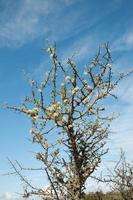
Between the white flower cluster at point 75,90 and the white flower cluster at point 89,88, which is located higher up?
the white flower cluster at point 89,88

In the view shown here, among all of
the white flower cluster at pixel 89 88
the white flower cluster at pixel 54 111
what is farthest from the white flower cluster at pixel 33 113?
the white flower cluster at pixel 89 88

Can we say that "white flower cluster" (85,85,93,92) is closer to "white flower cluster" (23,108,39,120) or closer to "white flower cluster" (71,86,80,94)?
"white flower cluster" (71,86,80,94)

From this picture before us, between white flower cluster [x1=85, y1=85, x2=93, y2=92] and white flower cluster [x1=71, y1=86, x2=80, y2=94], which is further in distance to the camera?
white flower cluster [x1=85, y1=85, x2=93, y2=92]

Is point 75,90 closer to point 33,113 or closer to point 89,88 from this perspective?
point 89,88

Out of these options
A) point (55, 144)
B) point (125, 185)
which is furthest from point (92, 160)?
point (125, 185)

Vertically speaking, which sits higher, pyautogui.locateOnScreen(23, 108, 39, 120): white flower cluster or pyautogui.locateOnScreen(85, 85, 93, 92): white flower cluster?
pyautogui.locateOnScreen(85, 85, 93, 92): white flower cluster

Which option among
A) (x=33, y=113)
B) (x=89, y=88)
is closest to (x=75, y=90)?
(x=89, y=88)

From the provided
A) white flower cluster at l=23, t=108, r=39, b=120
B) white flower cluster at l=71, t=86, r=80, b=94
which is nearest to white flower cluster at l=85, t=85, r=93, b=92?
white flower cluster at l=71, t=86, r=80, b=94

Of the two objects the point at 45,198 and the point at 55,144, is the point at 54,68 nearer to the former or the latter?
the point at 55,144

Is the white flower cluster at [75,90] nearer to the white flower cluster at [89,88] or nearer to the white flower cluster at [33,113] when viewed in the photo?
the white flower cluster at [89,88]

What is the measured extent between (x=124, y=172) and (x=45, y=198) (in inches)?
336

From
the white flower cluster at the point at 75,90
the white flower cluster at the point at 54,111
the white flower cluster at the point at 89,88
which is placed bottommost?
the white flower cluster at the point at 54,111

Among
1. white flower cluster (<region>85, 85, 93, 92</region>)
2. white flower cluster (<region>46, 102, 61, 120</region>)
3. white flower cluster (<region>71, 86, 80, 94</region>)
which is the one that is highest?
→ white flower cluster (<region>85, 85, 93, 92</region>)

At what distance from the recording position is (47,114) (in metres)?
14.6
